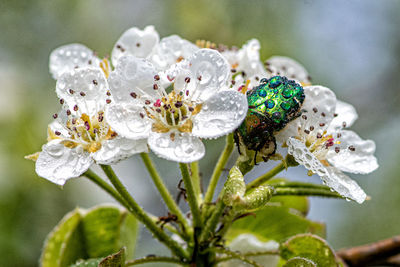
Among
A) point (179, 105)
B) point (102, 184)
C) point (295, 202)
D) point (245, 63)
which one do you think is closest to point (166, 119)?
point (179, 105)

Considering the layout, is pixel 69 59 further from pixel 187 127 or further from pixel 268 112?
pixel 268 112

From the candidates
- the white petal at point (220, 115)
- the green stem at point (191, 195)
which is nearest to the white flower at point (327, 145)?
the white petal at point (220, 115)

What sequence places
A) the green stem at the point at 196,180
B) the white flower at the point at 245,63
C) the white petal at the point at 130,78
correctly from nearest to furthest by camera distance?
the white petal at the point at 130,78 → the green stem at the point at 196,180 → the white flower at the point at 245,63

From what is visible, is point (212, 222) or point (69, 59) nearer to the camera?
point (212, 222)

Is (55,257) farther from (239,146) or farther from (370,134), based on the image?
(370,134)

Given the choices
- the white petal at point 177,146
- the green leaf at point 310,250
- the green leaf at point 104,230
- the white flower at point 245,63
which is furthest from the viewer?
the green leaf at point 104,230

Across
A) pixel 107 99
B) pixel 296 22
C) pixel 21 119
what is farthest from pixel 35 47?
pixel 107 99

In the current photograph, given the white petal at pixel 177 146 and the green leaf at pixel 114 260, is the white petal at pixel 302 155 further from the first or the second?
the green leaf at pixel 114 260
